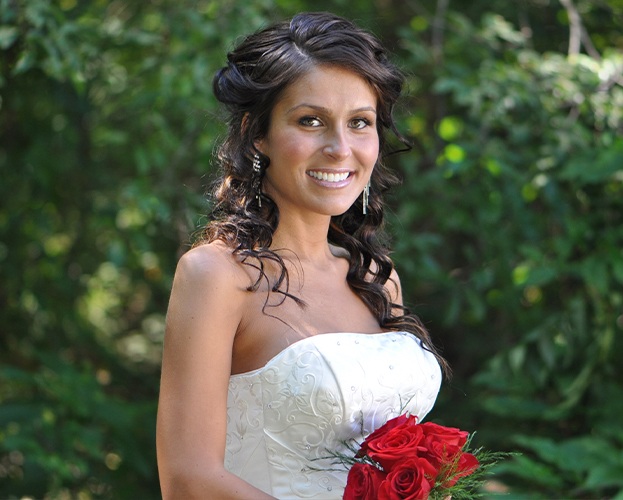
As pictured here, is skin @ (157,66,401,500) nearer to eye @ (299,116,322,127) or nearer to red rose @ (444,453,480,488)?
eye @ (299,116,322,127)

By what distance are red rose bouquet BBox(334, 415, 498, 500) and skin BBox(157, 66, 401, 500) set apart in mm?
269

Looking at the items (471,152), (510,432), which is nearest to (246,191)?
(471,152)

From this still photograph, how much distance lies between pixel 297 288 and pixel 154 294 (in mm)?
3479

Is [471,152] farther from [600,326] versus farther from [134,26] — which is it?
[134,26]

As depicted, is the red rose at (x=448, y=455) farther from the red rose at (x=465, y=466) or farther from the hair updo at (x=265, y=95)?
the hair updo at (x=265, y=95)

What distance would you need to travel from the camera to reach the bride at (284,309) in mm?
2258

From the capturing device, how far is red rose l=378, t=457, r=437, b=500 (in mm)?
2146

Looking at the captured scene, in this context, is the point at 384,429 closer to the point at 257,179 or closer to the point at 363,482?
the point at 363,482

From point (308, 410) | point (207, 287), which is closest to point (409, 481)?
point (308, 410)

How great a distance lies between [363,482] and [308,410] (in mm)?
268

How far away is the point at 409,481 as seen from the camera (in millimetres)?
2176

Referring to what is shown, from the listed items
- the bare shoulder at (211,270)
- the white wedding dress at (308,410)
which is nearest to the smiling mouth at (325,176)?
the bare shoulder at (211,270)

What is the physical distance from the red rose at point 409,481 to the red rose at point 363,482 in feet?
0.10

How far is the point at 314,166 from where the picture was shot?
2.52 metres
